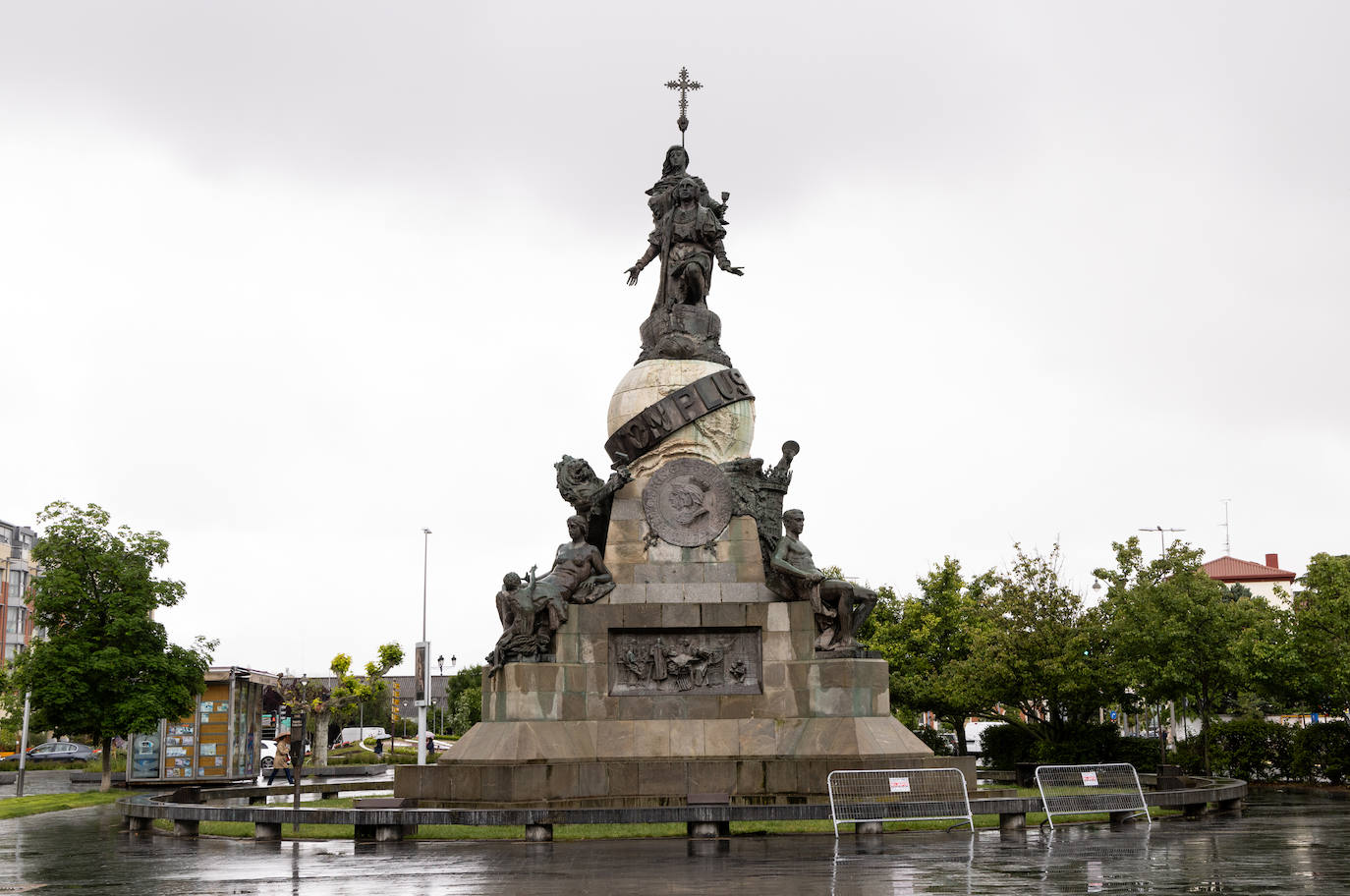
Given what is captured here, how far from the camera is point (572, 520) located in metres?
21.2

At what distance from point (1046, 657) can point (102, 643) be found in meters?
24.8

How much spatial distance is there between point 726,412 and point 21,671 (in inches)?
847

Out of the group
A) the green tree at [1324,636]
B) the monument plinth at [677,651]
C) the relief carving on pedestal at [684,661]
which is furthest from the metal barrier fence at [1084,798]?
the green tree at [1324,636]

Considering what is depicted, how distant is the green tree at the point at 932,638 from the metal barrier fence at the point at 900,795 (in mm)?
19387

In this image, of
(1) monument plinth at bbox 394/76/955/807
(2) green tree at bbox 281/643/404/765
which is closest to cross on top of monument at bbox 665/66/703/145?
(1) monument plinth at bbox 394/76/955/807

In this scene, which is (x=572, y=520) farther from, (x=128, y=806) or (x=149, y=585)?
(x=149, y=585)

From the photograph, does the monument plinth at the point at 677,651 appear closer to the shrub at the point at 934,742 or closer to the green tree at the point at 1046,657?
the green tree at the point at 1046,657

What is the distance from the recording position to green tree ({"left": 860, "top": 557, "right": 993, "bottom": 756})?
131ft

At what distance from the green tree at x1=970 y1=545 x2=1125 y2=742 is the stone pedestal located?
49.3 ft

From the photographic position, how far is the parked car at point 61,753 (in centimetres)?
5672

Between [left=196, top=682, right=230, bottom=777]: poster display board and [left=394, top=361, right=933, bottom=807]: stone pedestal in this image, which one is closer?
[left=394, top=361, right=933, bottom=807]: stone pedestal

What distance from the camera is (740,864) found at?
13.4 meters

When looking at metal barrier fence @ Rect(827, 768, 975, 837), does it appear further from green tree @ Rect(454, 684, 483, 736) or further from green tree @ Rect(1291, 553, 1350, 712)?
green tree @ Rect(454, 684, 483, 736)

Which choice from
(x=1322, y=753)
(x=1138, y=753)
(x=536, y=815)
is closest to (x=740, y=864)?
(x=536, y=815)
